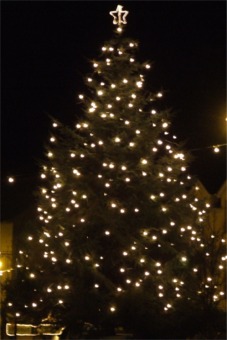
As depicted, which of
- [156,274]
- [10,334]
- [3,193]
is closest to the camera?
[156,274]

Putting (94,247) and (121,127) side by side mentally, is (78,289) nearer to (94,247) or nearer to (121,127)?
(94,247)

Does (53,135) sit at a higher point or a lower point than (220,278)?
higher

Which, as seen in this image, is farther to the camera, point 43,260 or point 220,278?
point 220,278

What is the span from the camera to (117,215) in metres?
15.5

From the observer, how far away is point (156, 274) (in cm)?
1525

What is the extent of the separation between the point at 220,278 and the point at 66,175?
5840mm

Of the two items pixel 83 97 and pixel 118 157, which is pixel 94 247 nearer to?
pixel 118 157

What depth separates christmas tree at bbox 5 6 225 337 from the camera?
50.2 feet

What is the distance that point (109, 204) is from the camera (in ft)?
51.1

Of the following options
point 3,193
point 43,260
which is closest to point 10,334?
point 43,260

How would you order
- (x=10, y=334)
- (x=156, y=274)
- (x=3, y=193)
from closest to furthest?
1. (x=156, y=274)
2. (x=10, y=334)
3. (x=3, y=193)

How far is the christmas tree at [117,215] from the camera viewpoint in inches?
602

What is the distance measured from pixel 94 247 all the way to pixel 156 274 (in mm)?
1344

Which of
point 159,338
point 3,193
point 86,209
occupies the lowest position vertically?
point 159,338
